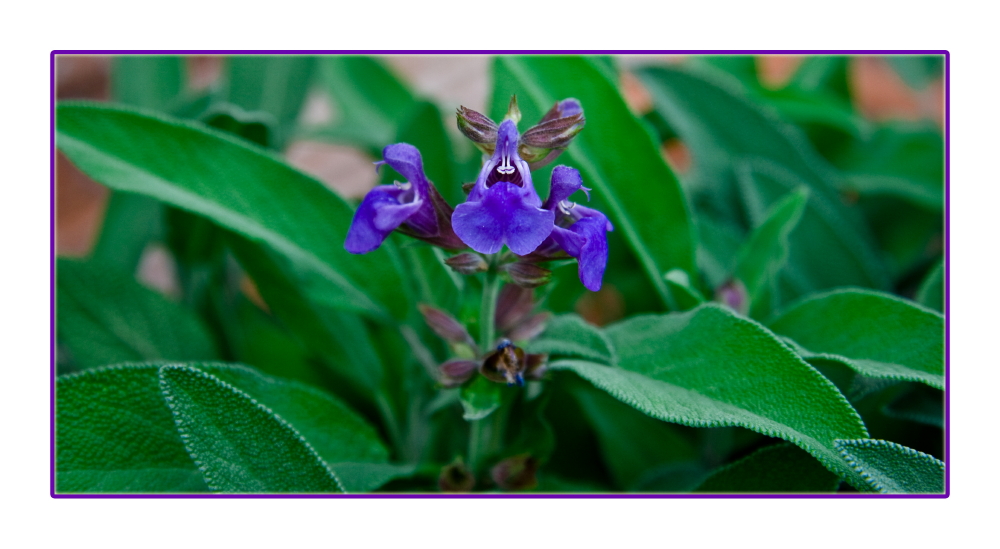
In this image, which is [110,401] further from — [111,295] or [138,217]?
[138,217]

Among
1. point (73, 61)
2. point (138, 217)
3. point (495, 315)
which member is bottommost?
point (495, 315)

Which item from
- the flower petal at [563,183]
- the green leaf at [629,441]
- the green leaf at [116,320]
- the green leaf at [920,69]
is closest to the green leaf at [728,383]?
the flower petal at [563,183]

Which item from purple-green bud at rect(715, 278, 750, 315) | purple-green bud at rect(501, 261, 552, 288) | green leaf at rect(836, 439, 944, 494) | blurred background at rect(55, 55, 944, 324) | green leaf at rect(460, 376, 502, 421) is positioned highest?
blurred background at rect(55, 55, 944, 324)

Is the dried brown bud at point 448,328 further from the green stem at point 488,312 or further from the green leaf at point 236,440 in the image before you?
the green leaf at point 236,440

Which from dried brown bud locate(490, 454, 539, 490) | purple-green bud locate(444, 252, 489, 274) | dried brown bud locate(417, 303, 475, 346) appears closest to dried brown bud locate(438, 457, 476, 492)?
dried brown bud locate(490, 454, 539, 490)

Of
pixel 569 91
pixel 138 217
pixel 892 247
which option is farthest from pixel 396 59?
pixel 892 247

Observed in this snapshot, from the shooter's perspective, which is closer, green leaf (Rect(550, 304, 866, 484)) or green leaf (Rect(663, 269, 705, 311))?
green leaf (Rect(550, 304, 866, 484))

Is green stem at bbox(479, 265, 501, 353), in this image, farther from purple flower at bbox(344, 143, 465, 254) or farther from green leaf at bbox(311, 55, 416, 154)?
green leaf at bbox(311, 55, 416, 154)
